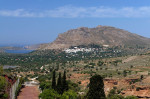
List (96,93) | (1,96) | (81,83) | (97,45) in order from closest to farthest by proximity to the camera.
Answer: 1. (96,93)
2. (1,96)
3. (81,83)
4. (97,45)

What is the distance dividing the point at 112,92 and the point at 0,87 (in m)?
20.5

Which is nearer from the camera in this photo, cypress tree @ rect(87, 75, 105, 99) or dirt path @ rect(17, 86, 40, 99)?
cypress tree @ rect(87, 75, 105, 99)

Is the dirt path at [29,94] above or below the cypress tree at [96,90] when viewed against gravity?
below

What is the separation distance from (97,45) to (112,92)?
148 meters

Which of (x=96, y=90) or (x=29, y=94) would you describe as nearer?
(x=96, y=90)

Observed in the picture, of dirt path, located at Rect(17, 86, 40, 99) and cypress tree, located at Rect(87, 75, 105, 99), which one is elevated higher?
cypress tree, located at Rect(87, 75, 105, 99)

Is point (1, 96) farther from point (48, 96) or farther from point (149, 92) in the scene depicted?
point (149, 92)

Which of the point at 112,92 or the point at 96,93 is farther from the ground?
the point at 96,93

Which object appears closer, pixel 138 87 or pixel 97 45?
pixel 138 87

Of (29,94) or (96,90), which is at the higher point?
(96,90)

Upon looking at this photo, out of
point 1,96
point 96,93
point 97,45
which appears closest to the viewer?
point 96,93

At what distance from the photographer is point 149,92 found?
3769 cm

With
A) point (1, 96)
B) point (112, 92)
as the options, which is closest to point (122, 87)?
point (112, 92)

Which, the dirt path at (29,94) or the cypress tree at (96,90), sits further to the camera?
Result: the dirt path at (29,94)
